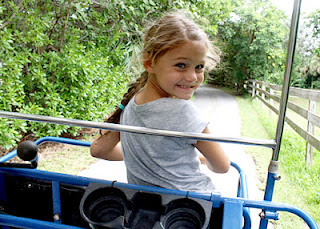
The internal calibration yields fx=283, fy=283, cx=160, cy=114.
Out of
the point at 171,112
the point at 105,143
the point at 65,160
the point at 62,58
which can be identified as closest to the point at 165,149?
the point at 171,112

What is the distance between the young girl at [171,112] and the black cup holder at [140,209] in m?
0.19

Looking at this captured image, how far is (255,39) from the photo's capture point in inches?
477

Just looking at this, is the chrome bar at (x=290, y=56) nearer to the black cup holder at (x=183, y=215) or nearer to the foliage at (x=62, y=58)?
the black cup holder at (x=183, y=215)

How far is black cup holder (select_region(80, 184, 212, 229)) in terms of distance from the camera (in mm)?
929

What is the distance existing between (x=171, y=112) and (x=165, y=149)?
6.6 inches

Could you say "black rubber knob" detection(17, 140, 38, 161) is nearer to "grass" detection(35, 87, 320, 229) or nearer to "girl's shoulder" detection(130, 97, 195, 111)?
"girl's shoulder" detection(130, 97, 195, 111)

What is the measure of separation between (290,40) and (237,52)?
12.9 m

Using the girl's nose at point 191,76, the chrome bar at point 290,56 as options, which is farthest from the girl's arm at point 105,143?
the chrome bar at point 290,56

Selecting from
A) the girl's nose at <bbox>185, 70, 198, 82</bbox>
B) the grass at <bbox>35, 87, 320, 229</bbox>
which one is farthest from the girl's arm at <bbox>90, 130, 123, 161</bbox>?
the grass at <bbox>35, 87, 320, 229</bbox>

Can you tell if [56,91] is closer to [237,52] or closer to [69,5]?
[69,5]

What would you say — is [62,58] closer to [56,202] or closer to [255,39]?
[56,202]

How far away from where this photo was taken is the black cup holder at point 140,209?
93cm

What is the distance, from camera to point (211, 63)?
4.43ft

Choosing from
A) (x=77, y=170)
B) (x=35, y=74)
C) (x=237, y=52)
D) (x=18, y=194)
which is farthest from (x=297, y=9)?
(x=237, y=52)
